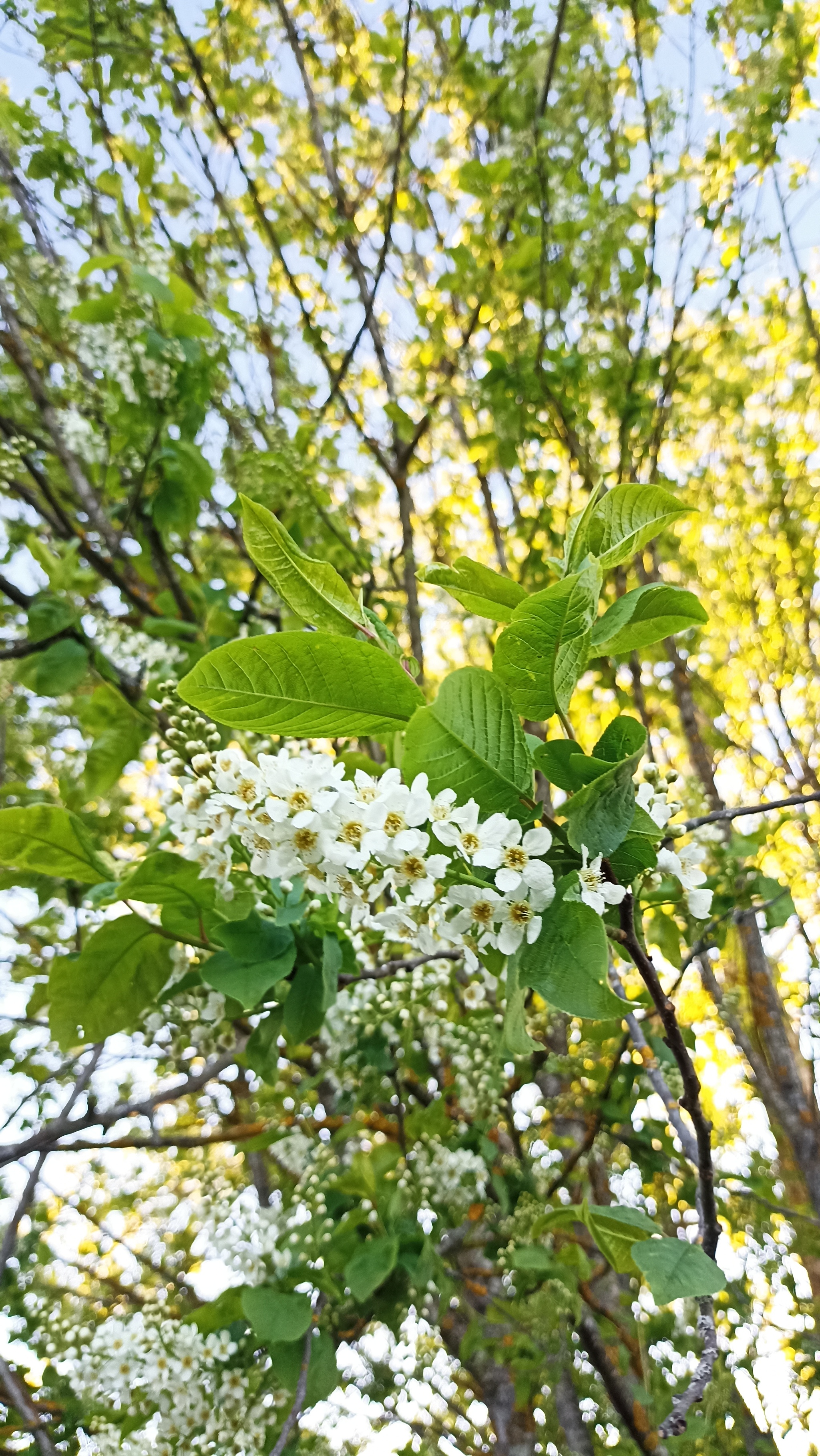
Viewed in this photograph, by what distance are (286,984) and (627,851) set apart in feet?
2.62

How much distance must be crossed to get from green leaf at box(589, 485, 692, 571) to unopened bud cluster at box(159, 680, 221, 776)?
679 millimetres

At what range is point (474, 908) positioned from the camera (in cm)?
99

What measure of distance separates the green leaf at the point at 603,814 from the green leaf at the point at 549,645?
10 centimetres

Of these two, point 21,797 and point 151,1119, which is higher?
point 21,797

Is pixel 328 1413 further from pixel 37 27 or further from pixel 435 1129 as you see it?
pixel 37 27

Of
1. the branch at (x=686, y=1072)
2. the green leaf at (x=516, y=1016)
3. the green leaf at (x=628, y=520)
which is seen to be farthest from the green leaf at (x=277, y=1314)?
the green leaf at (x=628, y=520)

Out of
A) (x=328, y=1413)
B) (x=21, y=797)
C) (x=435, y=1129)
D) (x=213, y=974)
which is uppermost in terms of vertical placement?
(x=21, y=797)

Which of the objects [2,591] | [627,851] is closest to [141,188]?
[2,591]

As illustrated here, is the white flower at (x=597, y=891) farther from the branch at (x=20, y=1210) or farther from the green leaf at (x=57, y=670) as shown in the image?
the green leaf at (x=57, y=670)

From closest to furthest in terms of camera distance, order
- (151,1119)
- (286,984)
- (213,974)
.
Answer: (213,974) < (286,984) < (151,1119)

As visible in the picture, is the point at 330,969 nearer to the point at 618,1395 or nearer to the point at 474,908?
the point at 474,908

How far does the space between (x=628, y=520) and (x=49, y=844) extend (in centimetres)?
104

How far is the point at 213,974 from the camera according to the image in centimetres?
133

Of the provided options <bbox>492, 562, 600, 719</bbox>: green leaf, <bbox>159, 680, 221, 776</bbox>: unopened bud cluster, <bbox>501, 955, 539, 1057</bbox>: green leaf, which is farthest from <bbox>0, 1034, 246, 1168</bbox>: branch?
<bbox>492, 562, 600, 719</bbox>: green leaf
